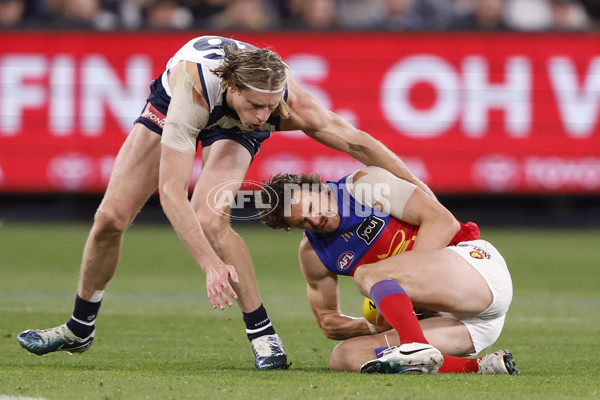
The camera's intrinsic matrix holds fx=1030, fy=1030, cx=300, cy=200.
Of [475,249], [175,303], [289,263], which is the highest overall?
[475,249]

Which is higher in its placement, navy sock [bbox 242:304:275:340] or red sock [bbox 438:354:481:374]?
red sock [bbox 438:354:481:374]

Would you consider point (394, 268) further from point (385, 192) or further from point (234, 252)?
point (234, 252)

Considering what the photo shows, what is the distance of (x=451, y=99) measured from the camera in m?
14.0

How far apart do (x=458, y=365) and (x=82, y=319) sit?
7.49ft

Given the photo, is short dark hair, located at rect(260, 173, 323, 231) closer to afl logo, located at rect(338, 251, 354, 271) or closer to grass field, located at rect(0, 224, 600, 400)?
afl logo, located at rect(338, 251, 354, 271)

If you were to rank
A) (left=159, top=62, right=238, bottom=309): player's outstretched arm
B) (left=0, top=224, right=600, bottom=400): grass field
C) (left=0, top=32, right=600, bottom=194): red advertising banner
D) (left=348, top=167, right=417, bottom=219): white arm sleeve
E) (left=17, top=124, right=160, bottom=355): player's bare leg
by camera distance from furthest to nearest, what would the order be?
(left=0, top=32, right=600, bottom=194): red advertising banner < (left=17, top=124, right=160, bottom=355): player's bare leg < (left=348, top=167, right=417, bottom=219): white arm sleeve < (left=159, top=62, right=238, bottom=309): player's outstretched arm < (left=0, top=224, right=600, bottom=400): grass field

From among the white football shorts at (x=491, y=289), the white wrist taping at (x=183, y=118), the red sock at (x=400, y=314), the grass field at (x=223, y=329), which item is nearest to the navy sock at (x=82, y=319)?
the grass field at (x=223, y=329)

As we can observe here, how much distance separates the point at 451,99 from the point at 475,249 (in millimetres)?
8481

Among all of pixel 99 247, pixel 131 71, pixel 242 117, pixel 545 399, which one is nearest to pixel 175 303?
pixel 99 247

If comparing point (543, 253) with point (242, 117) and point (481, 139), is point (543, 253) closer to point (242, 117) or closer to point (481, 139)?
point (481, 139)

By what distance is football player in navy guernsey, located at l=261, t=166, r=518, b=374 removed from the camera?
540cm

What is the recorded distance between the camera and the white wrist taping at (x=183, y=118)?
5371mm

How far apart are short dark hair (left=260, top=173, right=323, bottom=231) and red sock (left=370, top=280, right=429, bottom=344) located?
0.76m

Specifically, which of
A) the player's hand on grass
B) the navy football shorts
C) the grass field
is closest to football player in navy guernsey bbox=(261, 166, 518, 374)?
the grass field
